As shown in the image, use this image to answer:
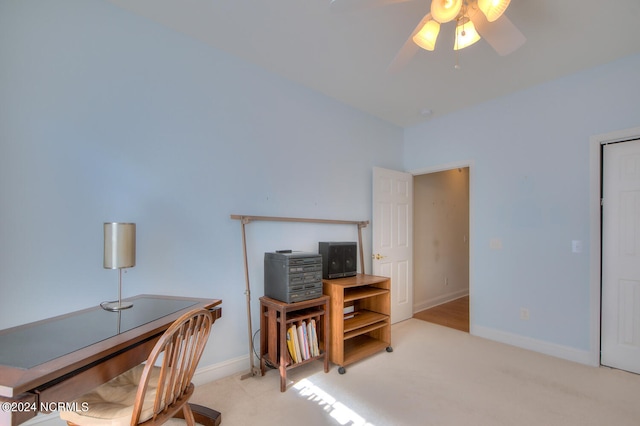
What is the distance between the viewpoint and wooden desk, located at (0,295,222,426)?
2.80 ft

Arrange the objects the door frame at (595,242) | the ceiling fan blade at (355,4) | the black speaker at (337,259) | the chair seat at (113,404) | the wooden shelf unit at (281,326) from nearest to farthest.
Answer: the chair seat at (113,404), the ceiling fan blade at (355,4), the wooden shelf unit at (281,326), the door frame at (595,242), the black speaker at (337,259)

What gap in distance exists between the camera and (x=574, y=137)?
105 inches

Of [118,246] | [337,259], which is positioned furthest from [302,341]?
[118,246]

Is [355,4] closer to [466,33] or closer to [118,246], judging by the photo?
[466,33]

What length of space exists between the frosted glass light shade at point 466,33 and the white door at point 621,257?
189 centimetres

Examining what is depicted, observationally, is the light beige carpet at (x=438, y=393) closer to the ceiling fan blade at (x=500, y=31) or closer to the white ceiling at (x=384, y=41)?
the ceiling fan blade at (x=500, y=31)

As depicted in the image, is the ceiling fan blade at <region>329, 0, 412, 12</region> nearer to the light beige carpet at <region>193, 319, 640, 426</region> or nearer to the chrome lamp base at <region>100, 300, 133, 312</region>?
the chrome lamp base at <region>100, 300, 133, 312</region>

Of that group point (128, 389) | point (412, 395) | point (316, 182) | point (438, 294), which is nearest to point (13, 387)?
point (128, 389)

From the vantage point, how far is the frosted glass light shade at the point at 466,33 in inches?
66.7

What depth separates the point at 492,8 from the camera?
55.2 inches

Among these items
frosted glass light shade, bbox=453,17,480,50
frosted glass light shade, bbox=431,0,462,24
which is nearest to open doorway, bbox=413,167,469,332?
frosted glass light shade, bbox=453,17,480,50

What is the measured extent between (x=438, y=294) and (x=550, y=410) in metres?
2.70

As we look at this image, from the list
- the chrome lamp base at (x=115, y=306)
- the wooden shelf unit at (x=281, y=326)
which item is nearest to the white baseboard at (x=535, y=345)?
the wooden shelf unit at (x=281, y=326)

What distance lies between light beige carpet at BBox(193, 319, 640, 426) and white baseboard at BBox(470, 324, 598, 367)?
0.09m
